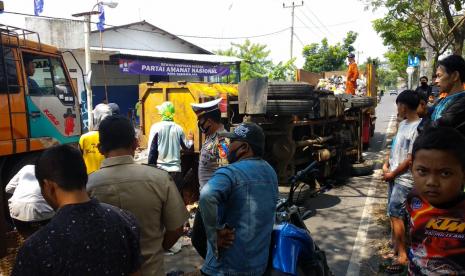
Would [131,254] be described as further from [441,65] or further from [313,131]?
[313,131]

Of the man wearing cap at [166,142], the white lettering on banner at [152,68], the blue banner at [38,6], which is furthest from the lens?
the white lettering on banner at [152,68]

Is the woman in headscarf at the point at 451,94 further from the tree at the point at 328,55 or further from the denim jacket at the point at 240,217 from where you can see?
the tree at the point at 328,55

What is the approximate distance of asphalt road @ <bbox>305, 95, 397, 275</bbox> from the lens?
15.5 ft

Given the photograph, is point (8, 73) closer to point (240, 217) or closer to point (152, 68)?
point (240, 217)

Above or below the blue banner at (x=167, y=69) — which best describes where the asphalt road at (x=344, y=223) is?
below

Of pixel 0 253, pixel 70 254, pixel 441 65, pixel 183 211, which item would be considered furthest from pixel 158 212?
pixel 0 253

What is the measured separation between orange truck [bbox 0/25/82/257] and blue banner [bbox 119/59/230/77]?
11.5m

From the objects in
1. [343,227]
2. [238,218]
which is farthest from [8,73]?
[343,227]

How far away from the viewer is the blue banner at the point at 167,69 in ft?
61.2

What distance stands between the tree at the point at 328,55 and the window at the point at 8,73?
Answer: 93.7 ft

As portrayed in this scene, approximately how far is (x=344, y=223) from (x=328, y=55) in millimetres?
28519

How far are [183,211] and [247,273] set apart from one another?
51 centimetres

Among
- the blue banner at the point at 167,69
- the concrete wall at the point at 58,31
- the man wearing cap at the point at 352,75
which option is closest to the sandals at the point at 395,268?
the man wearing cap at the point at 352,75

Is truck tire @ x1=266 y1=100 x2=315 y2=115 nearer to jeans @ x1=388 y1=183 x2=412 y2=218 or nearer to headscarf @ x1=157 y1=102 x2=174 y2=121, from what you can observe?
headscarf @ x1=157 y1=102 x2=174 y2=121
